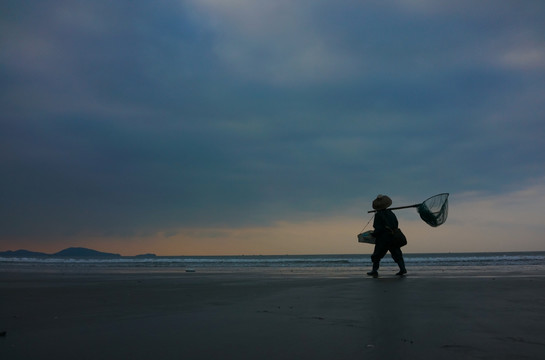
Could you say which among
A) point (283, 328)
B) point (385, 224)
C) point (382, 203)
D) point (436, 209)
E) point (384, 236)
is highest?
point (382, 203)

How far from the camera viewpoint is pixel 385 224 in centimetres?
1170

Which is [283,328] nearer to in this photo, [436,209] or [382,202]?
[382,202]

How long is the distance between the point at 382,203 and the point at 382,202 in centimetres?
3

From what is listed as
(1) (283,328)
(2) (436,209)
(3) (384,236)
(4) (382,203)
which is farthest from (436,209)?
(1) (283,328)

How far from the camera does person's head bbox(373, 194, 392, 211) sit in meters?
12.0

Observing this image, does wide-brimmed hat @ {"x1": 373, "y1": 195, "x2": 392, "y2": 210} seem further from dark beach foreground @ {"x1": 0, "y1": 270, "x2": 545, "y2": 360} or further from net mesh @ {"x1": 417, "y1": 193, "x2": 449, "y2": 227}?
dark beach foreground @ {"x1": 0, "y1": 270, "x2": 545, "y2": 360}

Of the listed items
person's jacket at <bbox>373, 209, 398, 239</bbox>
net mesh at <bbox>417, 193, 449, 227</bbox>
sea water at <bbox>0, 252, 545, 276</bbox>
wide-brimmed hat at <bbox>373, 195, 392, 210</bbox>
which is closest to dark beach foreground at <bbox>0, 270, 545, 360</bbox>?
person's jacket at <bbox>373, 209, 398, 239</bbox>

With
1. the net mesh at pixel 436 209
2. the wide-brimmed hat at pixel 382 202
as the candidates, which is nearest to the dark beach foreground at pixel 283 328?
the wide-brimmed hat at pixel 382 202

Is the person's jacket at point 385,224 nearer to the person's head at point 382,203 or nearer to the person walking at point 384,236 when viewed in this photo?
the person walking at point 384,236

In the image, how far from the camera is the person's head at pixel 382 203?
1204 cm

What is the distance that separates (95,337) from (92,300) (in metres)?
3.22

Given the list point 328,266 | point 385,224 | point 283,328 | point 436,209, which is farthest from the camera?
point 328,266

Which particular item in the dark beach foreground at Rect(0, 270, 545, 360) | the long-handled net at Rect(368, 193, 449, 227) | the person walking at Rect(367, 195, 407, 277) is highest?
the long-handled net at Rect(368, 193, 449, 227)

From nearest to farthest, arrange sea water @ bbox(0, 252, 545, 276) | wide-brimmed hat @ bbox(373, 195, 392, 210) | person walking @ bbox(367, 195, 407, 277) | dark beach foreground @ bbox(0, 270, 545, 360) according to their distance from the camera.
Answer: dark beach foreground @ bbox(0, 270, 545, 360), person walking @ bbox(367, 195, 407, 277), wide-brimmed hat @ bbox(373, 195, 392, 210), sea water @ bbox(0, 252, 545, 276)
